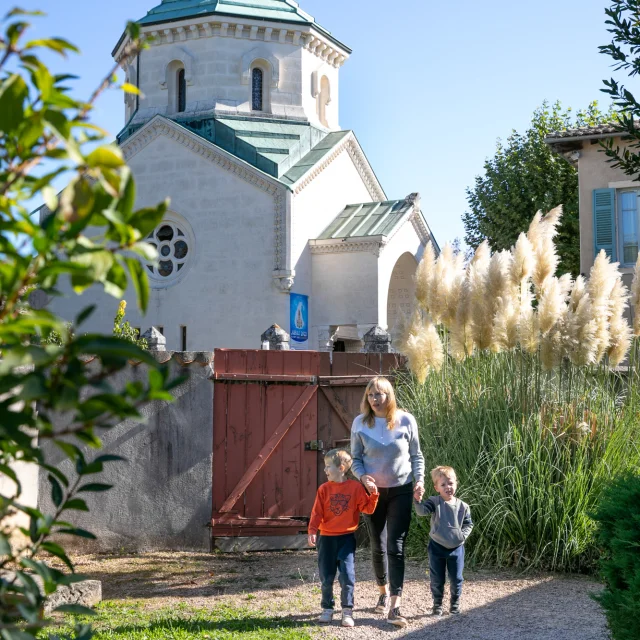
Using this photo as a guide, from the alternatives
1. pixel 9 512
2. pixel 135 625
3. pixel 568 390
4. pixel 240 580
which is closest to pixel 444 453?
pixel 568 390

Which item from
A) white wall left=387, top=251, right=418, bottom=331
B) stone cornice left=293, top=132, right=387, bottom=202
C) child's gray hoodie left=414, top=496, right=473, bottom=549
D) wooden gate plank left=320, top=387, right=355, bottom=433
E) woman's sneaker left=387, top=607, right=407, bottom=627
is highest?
stone cornice left=293, top=132, right=387, bottom=202

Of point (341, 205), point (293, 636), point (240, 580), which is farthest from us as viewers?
point (341, 205)

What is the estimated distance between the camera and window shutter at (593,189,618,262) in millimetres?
18359

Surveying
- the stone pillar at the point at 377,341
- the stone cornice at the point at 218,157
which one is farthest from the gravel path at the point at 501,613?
the stone cornice at the point at 218,157

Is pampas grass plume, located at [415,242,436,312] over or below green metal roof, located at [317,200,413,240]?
below

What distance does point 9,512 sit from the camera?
1554mm

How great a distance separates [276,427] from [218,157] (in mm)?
17987

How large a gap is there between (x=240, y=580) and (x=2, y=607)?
242 inches

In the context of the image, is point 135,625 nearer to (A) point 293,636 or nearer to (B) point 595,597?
(A) point 293,636

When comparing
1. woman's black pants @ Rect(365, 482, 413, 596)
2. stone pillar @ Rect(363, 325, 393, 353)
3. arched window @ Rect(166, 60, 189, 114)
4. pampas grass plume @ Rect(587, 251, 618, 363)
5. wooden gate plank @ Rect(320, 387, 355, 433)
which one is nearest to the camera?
woman's black pants @ Rect(365, 482, 413, 596)

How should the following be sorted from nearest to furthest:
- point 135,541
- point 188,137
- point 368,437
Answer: point 368,437 < point 135,541 < point 188,137

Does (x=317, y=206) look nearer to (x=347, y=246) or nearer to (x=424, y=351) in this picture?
(x=347, y=246)

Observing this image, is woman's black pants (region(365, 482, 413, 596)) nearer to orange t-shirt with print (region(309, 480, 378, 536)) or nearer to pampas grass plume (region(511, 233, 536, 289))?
orange t-shirt with print (region(309, 480, 378, 536))

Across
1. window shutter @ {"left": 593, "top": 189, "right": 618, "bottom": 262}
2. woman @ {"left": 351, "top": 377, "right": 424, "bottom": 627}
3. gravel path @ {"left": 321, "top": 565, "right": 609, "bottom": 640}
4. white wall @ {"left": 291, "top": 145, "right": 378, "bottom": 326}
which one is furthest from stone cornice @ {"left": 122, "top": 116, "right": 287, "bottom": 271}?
woman @ {"left": 351, "top": 377, "right": 424, "bottom": 627}
